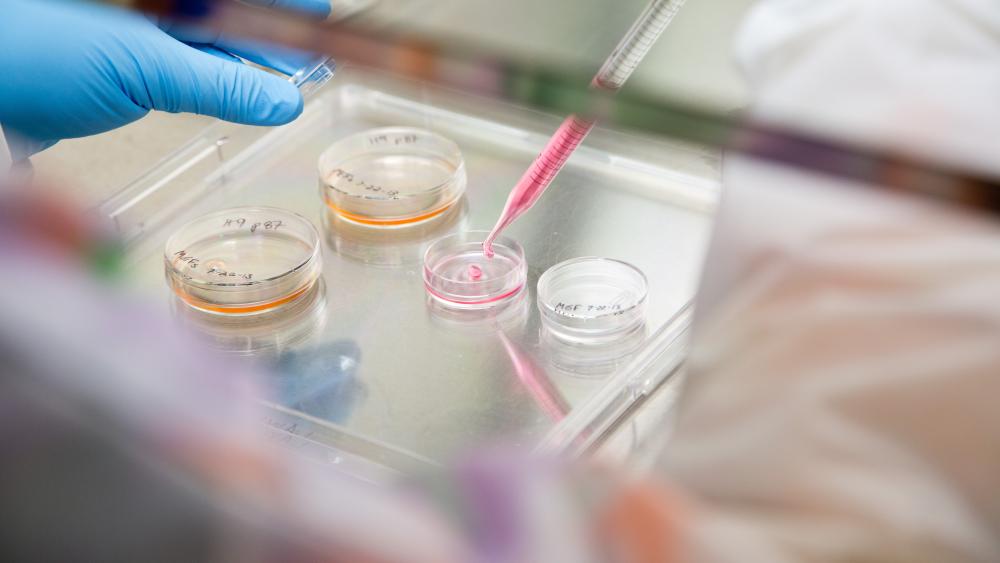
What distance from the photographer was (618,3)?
5.93 ft

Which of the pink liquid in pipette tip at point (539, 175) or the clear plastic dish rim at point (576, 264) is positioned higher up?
the pink liquid in pipette tip at point (539, 175)

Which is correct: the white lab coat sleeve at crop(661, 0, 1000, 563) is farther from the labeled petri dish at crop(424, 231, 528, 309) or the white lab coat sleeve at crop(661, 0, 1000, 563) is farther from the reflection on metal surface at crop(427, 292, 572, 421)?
the labeled petri dish at crop(424, 231, 528, 309)

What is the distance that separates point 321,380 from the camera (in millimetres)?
1157

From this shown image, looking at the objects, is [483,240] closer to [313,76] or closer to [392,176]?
[392,176]

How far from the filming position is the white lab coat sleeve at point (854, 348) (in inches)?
21.5

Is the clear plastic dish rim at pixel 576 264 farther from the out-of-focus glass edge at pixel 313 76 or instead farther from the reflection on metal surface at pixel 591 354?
the out-of-focus glass edge at pixel 313 76

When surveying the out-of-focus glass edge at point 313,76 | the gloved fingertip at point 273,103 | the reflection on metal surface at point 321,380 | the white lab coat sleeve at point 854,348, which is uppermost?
the out-of-focus glass edge at point 313,76

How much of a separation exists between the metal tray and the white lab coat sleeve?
364mm

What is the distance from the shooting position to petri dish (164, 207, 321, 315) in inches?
49.2

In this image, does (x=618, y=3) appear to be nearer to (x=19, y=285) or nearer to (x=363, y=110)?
(x=363, y=110)

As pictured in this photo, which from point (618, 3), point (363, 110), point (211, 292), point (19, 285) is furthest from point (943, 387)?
point (618, 3)

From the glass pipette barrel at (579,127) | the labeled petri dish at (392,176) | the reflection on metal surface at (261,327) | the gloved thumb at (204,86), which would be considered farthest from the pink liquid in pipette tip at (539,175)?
the gloved thumb at (204,86)

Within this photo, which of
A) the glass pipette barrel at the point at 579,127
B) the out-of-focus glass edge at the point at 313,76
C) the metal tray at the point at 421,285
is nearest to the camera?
the metal tray at the point at 421,285

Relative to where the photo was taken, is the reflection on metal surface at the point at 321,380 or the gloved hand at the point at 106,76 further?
the gloved hand at the point at 106,76
